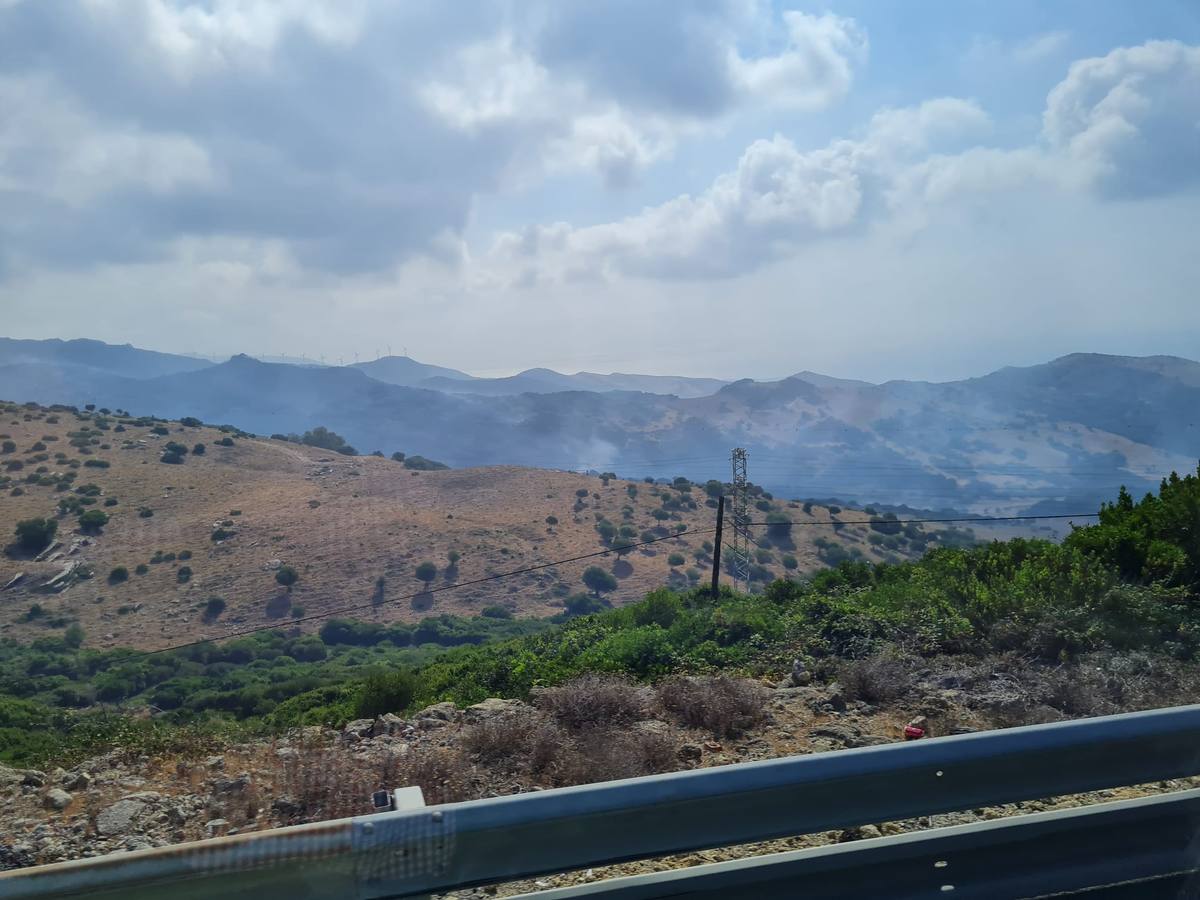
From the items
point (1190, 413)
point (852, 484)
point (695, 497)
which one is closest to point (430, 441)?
point (852, 484)

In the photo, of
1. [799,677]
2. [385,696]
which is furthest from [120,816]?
[799,677]

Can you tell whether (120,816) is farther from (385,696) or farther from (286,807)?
(385,696)

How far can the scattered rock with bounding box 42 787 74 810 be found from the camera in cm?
617

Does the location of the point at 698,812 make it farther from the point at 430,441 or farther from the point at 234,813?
the point at 430,441

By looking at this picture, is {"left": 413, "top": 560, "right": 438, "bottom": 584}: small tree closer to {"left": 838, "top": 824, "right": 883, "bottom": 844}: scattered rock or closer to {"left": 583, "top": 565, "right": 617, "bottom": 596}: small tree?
{"left": 583, "top": 565, "right": 617, "bottom": 596}: small tree

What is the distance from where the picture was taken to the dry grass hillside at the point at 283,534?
46.3m

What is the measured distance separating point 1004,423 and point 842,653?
120 m

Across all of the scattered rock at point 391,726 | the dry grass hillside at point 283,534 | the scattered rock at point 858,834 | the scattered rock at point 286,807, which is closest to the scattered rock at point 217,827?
the scattered rock at point 286,807

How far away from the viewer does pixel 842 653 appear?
362 inches

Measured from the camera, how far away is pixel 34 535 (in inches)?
1951

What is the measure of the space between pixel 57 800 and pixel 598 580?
48139 mm

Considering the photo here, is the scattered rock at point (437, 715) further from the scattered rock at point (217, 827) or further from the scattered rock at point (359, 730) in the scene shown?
the scattered rock at point (217, 827)

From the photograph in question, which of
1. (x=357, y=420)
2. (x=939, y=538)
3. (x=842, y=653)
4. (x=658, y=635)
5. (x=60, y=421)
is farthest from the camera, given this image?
(x=357, y=420)

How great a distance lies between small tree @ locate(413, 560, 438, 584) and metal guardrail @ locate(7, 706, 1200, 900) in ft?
162
